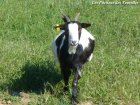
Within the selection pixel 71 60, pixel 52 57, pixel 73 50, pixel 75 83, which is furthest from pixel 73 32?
pixel 52 57

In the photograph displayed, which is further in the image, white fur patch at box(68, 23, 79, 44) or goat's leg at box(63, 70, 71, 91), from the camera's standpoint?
goat's leg at box(63, 70, 71, 91)

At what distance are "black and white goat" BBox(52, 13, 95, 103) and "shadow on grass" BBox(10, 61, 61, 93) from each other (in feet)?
1.37

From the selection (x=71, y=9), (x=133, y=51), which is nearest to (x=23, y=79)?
(x=133, y=51)

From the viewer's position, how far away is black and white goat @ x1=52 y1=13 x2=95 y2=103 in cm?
716

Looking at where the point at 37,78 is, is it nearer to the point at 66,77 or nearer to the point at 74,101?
the point at 66,77

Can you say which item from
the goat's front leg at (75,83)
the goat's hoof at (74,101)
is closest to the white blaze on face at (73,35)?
the goat's front leg at (75,83)

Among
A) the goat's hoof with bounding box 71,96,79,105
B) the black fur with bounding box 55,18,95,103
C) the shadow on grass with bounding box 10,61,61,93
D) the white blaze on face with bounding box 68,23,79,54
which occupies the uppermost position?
the white blaze on face with bounding box 68,23,79,54

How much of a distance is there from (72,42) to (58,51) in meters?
0.87

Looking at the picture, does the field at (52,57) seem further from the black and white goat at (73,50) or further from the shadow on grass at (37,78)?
the black and white goat at (73,50)

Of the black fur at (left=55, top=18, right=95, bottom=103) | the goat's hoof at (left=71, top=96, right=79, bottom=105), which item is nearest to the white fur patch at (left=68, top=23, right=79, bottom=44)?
the black fur at (left=55, top=18, right=95, bottom=103)

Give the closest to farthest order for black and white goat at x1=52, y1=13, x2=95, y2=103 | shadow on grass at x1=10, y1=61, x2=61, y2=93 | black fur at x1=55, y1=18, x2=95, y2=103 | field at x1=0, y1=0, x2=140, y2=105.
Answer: black and white goat at x1=52, y1=13, x2=95, y2=103 < black fur at x1=55, y1=18, x2=95, y2=103 < field at x1=0, y1=0, x2=140, y2=105 < shadow on grass at x1=10, y1=61, x2=61, y2=93

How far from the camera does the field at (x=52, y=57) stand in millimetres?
7594

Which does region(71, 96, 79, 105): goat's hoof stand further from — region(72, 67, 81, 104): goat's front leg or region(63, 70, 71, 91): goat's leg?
region(63, 70, 71, 91): goat's leg

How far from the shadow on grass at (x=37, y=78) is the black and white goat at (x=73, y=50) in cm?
42
